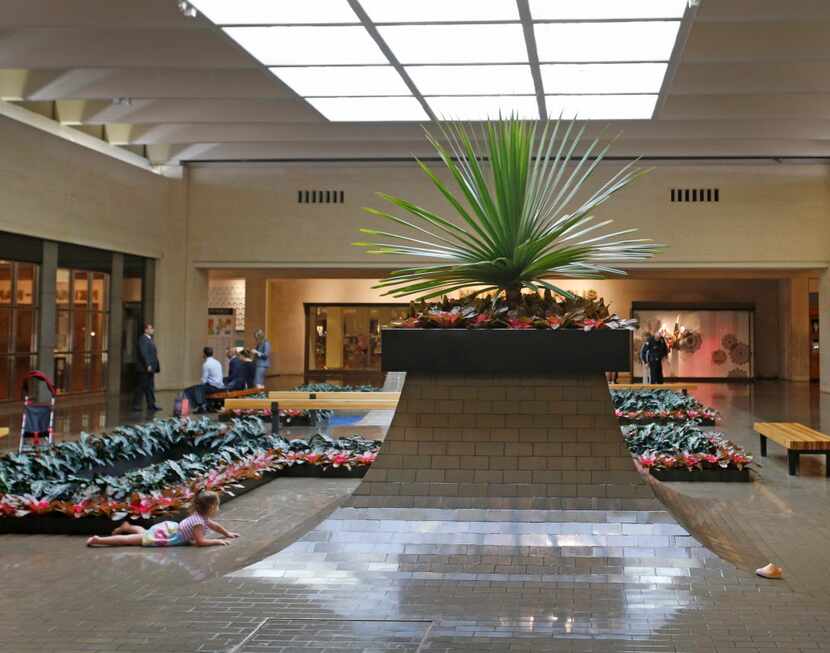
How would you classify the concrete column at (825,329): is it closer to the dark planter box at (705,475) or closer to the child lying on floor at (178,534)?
the dark planter box at (705,475)

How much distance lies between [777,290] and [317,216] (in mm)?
19305

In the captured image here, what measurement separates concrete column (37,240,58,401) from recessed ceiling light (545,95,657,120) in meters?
11.2

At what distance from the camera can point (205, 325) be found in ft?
86.5

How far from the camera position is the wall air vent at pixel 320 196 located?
2542 centimetres

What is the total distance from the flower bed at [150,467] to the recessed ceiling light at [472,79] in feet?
24.9

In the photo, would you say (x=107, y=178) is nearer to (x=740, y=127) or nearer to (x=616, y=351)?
(x=740, y=127)

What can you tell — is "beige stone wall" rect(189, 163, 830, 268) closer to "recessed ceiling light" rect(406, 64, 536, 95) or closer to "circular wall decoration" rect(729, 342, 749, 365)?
"recessed ceiling light" rect(406, 64, 536, 95)

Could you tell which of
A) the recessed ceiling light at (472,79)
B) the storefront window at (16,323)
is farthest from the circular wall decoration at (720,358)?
the storefront window at (16,323)

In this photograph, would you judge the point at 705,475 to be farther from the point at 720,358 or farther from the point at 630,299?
the point at 720,358

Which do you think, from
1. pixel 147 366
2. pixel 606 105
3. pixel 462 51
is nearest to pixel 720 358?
pixel 606 105

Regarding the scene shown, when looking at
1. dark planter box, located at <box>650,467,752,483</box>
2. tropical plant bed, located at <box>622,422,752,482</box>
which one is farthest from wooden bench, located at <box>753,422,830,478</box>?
dark planter box, located at <box>650,467,752,483</box>

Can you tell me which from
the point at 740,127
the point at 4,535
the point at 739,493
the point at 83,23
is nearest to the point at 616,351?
the point at 739,493

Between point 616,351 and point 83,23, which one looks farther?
point 83,23

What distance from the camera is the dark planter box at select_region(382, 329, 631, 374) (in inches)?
217
